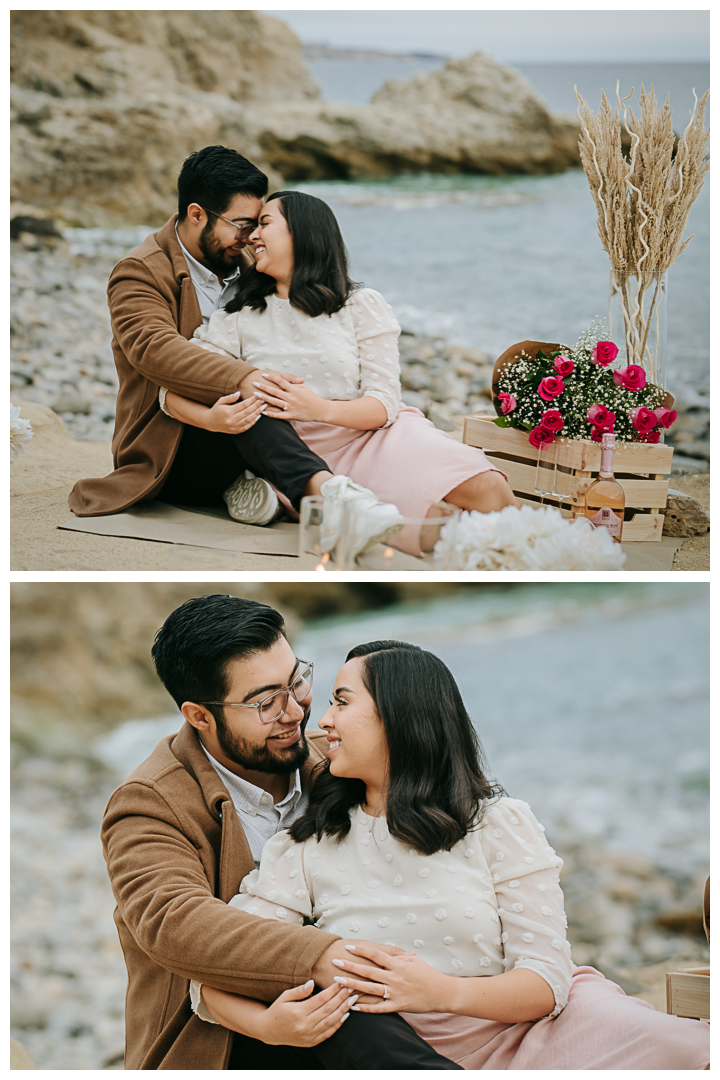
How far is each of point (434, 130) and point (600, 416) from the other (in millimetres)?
6870

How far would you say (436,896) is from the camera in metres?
2.01

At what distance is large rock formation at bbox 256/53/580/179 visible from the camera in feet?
28.6

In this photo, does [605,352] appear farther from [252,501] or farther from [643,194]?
[252,501]

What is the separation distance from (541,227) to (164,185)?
340cm

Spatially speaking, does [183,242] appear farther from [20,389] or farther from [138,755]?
[138,755]

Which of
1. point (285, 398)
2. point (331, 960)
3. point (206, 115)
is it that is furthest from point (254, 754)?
point (206, 115)

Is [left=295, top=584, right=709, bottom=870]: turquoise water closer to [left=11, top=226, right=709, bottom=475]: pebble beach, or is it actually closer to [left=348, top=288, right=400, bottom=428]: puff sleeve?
[left=11, top=226, right=709, bottom=475]: pebble beach

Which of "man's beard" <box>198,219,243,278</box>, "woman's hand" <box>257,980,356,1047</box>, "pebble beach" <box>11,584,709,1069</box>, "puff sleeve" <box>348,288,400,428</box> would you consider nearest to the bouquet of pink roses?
"puff sleeve" <box>348,288,400,428</box>

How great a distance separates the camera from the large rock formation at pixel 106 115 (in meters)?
8.02

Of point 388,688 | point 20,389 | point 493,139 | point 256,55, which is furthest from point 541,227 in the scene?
point 388,688

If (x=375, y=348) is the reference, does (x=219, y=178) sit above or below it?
above

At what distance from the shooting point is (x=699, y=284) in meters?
8.90

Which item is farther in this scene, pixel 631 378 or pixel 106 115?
pixel 106 115

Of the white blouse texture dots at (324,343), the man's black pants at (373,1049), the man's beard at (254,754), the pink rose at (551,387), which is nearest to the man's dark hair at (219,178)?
the white blouse texture dots at (324,343)
